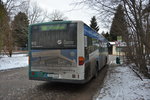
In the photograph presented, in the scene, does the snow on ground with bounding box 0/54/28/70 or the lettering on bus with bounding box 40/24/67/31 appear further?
the snow on ground with bounding box 0/54/28/70

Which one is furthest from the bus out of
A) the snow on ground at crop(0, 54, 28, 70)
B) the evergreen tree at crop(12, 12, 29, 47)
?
the evergreen tree at crop(12, 12, 29, 47)

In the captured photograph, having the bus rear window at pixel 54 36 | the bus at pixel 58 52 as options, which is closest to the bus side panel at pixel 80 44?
the bus at pixel 58 52

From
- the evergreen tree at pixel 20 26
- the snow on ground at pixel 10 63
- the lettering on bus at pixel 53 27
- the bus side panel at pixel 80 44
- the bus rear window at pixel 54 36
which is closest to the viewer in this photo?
the bus side panel at pixel 80 44

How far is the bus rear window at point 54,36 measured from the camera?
5.44 metres

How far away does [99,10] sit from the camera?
20.6ft

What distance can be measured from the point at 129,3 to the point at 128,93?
3.47 m

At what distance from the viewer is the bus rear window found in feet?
17.9

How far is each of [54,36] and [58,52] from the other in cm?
69

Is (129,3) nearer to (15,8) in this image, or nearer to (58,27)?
(58,27)

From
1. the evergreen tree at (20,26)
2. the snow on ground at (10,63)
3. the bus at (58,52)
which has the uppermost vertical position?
the evergreen tree at (20,26)

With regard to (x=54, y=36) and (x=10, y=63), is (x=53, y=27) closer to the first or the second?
(x=54, y=36)

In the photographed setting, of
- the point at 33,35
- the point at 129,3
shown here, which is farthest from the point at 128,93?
the point at 33,35

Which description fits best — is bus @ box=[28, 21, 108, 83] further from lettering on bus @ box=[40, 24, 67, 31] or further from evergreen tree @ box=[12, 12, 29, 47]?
evergreen tree @ box=[12, 12, 29, 47]

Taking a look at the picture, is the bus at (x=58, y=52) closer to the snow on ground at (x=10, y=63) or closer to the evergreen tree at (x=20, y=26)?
the snow on ground at (x=10, y=63)
